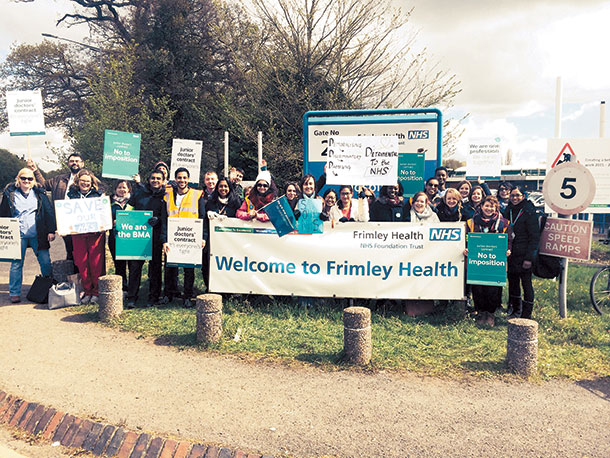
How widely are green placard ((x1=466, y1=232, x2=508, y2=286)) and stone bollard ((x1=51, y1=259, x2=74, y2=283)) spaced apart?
20.5ft

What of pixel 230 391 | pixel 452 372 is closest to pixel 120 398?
pixel 230 391

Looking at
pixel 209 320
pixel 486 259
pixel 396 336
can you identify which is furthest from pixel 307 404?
pixel 486 259

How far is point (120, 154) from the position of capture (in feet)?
33.2

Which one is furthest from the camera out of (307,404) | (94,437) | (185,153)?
(185,153)

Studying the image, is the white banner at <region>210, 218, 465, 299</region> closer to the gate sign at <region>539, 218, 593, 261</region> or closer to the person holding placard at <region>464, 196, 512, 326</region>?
the person holding placard at <region>464, 196, 512, 326</region>

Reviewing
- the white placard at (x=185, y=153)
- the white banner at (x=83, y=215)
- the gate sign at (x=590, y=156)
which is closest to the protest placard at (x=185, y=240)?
the white banner at (x=83, y=215)

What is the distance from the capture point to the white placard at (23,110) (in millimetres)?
9945

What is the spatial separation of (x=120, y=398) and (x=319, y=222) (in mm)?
3622

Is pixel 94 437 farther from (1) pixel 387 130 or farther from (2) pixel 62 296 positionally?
(1) pixel 387 130

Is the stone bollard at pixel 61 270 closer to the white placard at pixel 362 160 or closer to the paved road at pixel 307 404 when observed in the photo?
the paved road at pixel 307 404

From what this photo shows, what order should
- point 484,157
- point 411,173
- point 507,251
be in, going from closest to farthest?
point 507,251 → point 411,173 → point 484,157

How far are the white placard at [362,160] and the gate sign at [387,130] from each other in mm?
1976

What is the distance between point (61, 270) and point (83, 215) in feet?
3.54

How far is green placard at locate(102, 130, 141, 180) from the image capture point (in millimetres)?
10008
